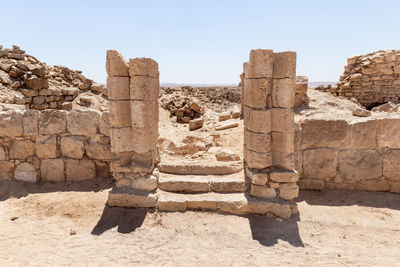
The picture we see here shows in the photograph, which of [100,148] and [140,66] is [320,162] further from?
[100,148]

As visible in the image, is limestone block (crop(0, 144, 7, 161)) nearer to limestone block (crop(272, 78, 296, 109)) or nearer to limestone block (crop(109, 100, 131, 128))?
limestone block (crop(109, 100, 131, 128))

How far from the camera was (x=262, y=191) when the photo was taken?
437 cm

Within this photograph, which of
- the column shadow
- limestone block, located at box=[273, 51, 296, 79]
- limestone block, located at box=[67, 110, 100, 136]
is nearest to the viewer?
the column shadow

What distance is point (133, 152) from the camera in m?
4.57

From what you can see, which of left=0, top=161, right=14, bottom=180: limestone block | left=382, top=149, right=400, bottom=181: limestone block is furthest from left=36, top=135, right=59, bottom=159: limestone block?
left=382, top=149, right=400, bottom=181: limestone block

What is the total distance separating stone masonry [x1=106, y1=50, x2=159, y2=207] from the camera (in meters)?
4.27

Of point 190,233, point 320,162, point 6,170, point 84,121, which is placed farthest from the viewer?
point 6,170

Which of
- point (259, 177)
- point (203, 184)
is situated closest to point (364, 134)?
point (259, 177)

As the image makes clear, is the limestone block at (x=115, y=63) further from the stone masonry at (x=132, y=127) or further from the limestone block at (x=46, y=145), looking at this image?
the limestone block at (x=46, y=145)

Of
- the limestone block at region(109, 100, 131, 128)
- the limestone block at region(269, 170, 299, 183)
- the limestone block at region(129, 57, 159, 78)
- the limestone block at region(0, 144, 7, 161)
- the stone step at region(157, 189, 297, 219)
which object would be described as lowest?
the stone step at region(157, 189, 297, 219)

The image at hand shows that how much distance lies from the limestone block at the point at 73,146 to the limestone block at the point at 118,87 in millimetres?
1388

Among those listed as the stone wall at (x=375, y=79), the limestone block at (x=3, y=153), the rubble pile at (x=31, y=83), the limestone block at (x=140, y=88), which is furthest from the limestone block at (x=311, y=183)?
the rubble pile at (x=31, y=83)

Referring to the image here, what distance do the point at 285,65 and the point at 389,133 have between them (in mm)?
2525

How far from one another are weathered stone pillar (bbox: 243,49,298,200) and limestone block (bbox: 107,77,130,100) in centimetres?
223
